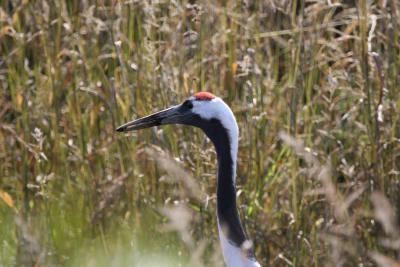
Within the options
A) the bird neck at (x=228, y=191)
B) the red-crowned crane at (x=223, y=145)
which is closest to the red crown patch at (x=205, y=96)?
the red-crowned crane at (x=223, y=145)

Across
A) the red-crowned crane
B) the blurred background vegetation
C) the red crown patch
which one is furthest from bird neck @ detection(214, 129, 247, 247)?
the blurred background vegetation

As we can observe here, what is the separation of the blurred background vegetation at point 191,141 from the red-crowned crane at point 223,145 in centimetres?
29

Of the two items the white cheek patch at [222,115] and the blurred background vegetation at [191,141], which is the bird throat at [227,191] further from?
the blurred background vegetation at [191,141]

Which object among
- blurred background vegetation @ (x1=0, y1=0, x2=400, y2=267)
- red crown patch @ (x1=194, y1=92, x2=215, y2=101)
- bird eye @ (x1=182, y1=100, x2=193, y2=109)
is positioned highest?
red crown patch @ (x1=194, y1=92, x2=215, y2=101)

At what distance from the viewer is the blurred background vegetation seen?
381 centimetres

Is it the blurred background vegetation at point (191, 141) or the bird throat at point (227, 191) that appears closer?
the bird throat at point (227, 191)

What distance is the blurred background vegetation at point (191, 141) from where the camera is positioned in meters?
3.81

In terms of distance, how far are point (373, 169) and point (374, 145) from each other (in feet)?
0.33

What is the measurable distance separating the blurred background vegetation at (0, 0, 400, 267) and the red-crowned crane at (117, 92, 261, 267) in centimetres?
29

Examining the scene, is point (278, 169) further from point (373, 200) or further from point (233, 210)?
point (233, 210)

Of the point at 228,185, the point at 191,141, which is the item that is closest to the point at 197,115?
the point at 228,185

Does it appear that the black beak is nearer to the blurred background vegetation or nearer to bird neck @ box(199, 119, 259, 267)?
bird neck @ box(199, 119, 259, 267)

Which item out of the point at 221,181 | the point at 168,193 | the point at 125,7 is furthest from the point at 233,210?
the point at 125,7

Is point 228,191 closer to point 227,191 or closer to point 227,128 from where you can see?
point 227,191
